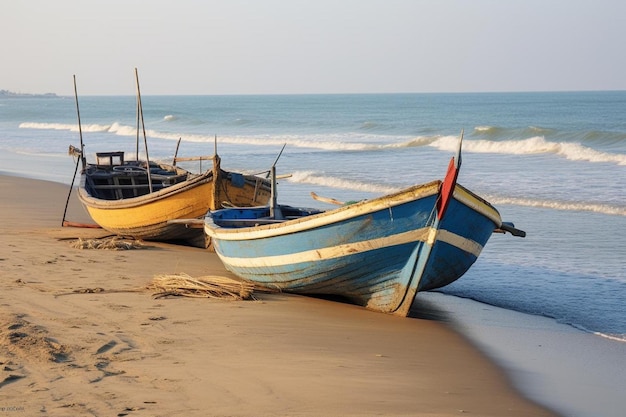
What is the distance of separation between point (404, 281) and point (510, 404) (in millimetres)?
2142

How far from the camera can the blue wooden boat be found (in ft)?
22.4

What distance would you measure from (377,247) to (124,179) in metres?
6.86

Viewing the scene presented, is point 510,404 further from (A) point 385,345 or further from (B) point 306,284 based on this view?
(B) point 306,284

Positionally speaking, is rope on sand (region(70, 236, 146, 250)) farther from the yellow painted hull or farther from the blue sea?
the blue sea

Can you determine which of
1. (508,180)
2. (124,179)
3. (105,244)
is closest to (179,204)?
(105,244)

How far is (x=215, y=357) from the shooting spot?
5.65 m

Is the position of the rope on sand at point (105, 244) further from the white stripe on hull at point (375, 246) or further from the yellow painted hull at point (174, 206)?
the white stripe on hull at point (375, 246)

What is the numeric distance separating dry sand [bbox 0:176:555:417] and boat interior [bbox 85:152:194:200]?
371cm

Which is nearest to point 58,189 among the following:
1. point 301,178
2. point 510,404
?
point 301,178

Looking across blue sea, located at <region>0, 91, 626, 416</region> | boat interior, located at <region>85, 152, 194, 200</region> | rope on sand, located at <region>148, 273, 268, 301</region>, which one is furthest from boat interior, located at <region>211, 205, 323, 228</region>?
boat interior, located at <region>85, 152, 194, 200</region>

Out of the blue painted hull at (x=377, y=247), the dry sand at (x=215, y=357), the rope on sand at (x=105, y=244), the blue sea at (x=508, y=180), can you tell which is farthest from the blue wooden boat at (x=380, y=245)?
the rope on sand at (x=105, y=244)

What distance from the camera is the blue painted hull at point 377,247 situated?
271 inches

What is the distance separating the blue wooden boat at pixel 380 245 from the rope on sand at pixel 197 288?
33cm

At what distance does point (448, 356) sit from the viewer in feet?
20.6
